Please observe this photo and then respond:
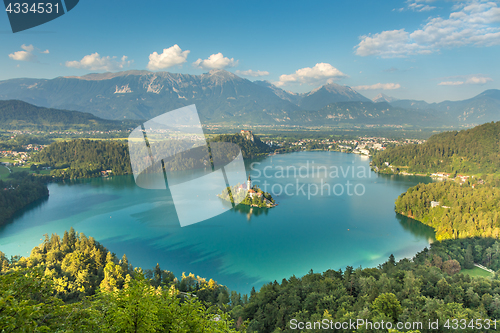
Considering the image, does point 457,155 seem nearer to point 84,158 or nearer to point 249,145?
point 249,145

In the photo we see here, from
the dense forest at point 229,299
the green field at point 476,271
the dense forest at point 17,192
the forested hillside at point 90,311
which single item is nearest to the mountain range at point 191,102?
the dense forest at point 17,192

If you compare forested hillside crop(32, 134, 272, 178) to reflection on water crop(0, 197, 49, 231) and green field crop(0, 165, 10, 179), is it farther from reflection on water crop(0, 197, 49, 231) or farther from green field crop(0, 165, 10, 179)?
reflection on water crop(0, 197, 49, 231)

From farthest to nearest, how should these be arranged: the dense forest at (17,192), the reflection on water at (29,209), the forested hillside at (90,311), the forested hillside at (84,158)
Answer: the forested hillside at (84,158), the dense forest at (17,192), the reflection on water at (29,209), the forested hillside at (90,311)

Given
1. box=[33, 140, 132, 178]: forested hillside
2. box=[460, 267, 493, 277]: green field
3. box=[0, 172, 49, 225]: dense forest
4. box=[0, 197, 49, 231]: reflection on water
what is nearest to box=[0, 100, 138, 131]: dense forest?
box=[33, 140, 132, 178]: forested hillside

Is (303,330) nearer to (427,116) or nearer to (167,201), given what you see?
(167,201)

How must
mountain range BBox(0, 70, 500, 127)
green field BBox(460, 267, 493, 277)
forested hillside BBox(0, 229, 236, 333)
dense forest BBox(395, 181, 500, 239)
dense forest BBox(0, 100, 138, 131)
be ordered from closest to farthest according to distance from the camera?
1. forested hillside BBox(0, 229, 236, 333)
2. green field BBox(460, 267, 493, 277)
3. dense forest BBox(395, 181, 500, 239)
4. dense forest BBox(0, 100, 138, 131)
5. mountain range BBox(0, 70, 500, 127)

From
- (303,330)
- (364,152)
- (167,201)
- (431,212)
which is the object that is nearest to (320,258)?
(303,330)

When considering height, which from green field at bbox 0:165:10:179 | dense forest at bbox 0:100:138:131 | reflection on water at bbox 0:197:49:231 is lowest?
reflection on water at bbox 0:197:49:231

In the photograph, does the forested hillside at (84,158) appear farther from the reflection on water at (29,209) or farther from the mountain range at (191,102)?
the mountain range at (191,102)
